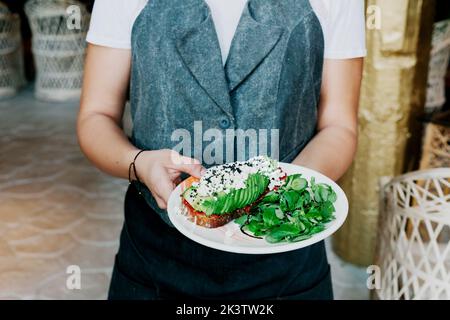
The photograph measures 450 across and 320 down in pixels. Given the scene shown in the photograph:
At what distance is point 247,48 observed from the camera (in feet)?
3.87

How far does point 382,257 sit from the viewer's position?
195cm

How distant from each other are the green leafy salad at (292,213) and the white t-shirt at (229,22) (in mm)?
308

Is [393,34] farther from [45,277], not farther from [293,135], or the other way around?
[45,277]

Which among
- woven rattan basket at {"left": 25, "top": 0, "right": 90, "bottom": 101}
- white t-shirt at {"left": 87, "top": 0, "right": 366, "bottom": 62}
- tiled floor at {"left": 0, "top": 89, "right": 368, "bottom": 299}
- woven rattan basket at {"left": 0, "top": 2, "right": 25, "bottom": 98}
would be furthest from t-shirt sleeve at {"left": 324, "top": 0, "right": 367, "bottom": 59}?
woven rattan basket at {"left": 0, "top": 2, "right": 25, "bottom": 98}

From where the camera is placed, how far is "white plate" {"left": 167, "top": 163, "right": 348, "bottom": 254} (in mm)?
970

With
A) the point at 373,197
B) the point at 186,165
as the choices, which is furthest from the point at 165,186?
the point at 373,197

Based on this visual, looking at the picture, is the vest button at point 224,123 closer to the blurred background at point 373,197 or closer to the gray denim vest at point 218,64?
the gray denim vest at point 218,64

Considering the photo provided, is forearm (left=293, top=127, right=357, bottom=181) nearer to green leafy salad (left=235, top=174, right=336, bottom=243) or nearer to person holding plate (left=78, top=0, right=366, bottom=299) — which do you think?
person holding plate (left=78, top=0, right=366, bottom=299)

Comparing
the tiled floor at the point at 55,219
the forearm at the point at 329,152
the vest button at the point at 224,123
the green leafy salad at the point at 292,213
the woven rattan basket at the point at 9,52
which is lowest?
the tiled floor at the point at 55,219

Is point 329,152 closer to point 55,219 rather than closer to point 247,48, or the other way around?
point 247,48

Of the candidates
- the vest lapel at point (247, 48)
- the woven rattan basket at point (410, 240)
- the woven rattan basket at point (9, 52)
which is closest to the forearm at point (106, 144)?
the vest lapel at point (247, 48)

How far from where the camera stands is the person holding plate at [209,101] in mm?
1173

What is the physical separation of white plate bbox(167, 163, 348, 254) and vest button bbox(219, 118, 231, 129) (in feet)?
0.50

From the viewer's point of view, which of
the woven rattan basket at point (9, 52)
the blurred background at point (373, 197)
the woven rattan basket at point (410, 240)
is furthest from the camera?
the woven rattan basket at point (9, 52)
